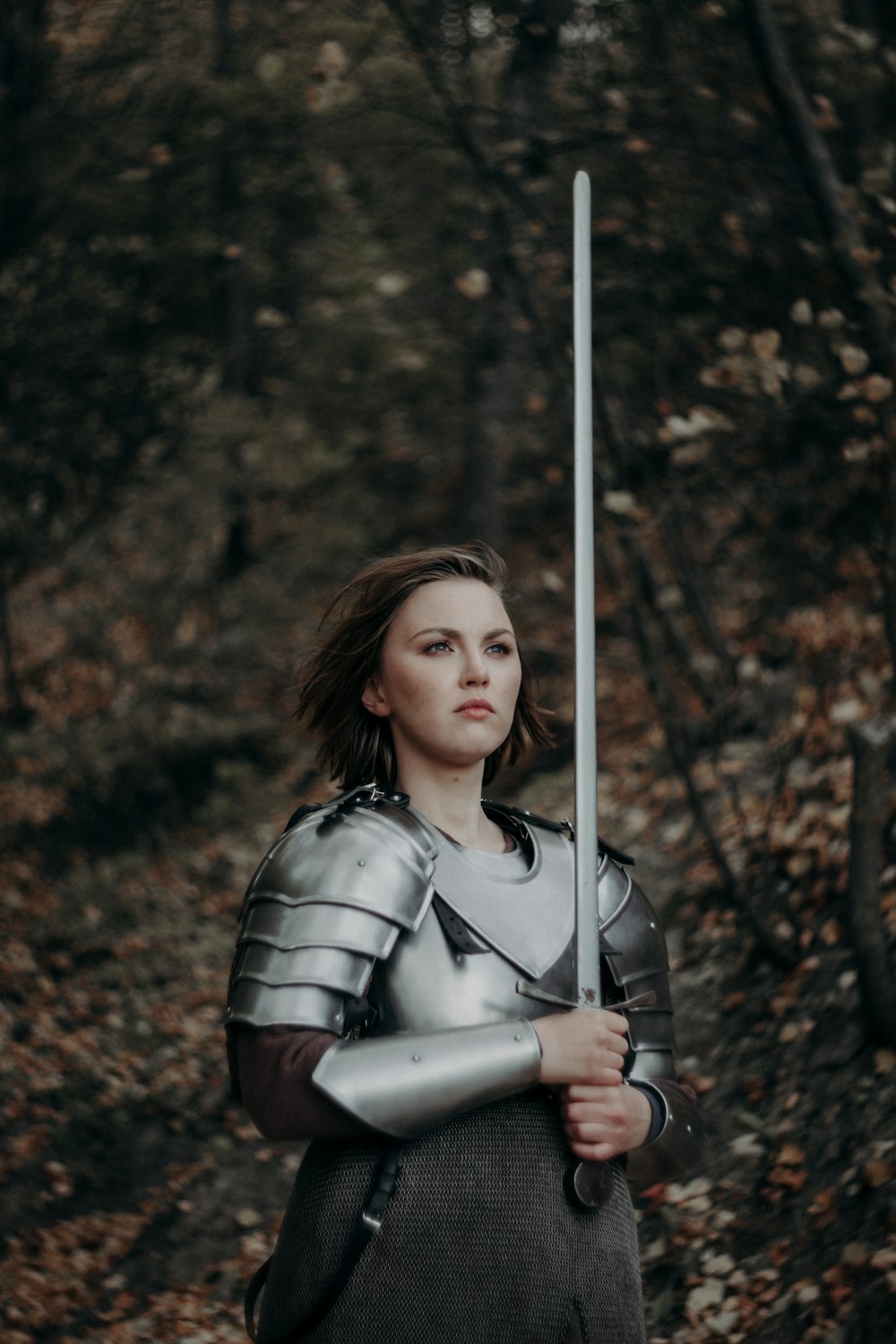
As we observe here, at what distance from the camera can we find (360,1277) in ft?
7.10

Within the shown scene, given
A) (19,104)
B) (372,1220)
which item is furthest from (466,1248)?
(19,104)

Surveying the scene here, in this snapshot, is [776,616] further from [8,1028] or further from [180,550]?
[180,550]

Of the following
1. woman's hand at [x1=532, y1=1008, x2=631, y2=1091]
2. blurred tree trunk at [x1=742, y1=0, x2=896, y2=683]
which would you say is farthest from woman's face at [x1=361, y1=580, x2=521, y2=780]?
blurred tree trunk at [x1=742, y1=0, x2=896, y2=683]

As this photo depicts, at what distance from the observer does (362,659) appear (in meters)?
2.70

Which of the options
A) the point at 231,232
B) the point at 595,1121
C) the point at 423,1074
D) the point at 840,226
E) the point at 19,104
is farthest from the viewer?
the point at 231,232

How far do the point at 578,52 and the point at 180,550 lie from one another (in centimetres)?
540

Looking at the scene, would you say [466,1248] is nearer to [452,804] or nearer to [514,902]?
[514,902]

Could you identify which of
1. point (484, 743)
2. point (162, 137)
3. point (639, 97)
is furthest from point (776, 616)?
point (162, 137)

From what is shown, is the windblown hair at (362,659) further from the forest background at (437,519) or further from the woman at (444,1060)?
the forest background at (437,519)

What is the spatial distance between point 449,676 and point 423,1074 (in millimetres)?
754

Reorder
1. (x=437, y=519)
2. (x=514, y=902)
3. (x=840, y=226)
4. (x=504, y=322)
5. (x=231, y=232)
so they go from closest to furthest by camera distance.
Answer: (x=514, y=902), (x=840, y=226), (x=504, y=322), (x=231, y=232), (x=437, y=519)

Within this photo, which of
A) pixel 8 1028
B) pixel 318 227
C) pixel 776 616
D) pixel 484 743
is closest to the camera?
pixel 484 743

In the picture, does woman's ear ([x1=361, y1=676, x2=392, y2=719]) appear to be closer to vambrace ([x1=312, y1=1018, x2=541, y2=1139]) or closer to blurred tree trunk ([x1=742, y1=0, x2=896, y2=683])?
vambrace ([x1=312, y1=1018, x2=541, y2=1139])

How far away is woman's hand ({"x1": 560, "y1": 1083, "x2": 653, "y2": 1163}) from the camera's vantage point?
2230 millimetres
